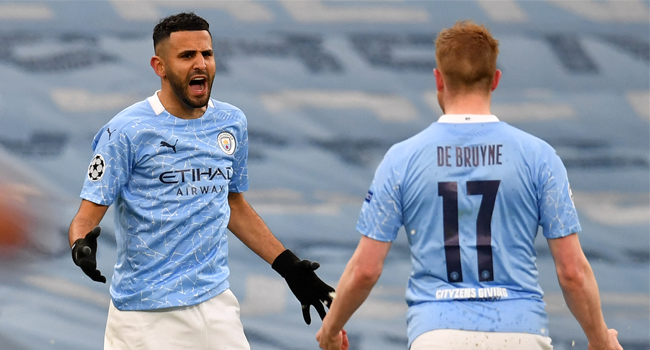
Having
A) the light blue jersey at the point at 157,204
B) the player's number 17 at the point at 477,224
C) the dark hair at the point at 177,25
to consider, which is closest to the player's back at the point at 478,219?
the player's number 17 at the point at 477,224

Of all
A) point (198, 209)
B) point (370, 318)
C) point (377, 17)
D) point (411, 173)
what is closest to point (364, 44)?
point (377, 17)

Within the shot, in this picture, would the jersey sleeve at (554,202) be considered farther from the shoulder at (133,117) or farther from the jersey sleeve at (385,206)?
the shoulder at (133,117)

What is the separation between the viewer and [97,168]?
335 centimetres

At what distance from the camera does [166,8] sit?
6199 mm

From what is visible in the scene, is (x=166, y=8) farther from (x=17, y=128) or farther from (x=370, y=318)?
(x=370, y=318)

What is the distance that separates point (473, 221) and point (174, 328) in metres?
1.35

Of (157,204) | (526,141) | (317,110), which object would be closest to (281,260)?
(157,204)

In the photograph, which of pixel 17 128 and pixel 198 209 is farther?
pixel 17 128

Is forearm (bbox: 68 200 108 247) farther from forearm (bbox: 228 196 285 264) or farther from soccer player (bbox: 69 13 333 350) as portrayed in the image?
forearm (bbox: 228 196 285 264)

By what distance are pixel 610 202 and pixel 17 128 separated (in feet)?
13.2

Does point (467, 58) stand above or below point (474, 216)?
above

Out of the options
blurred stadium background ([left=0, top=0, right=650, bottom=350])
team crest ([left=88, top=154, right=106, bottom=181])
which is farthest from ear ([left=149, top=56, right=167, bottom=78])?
blurred stadium background ([left=0, top=0, right=650, bottom=350])

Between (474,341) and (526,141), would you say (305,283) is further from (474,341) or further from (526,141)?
(526,141)

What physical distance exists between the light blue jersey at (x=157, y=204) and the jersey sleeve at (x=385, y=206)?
935mm
